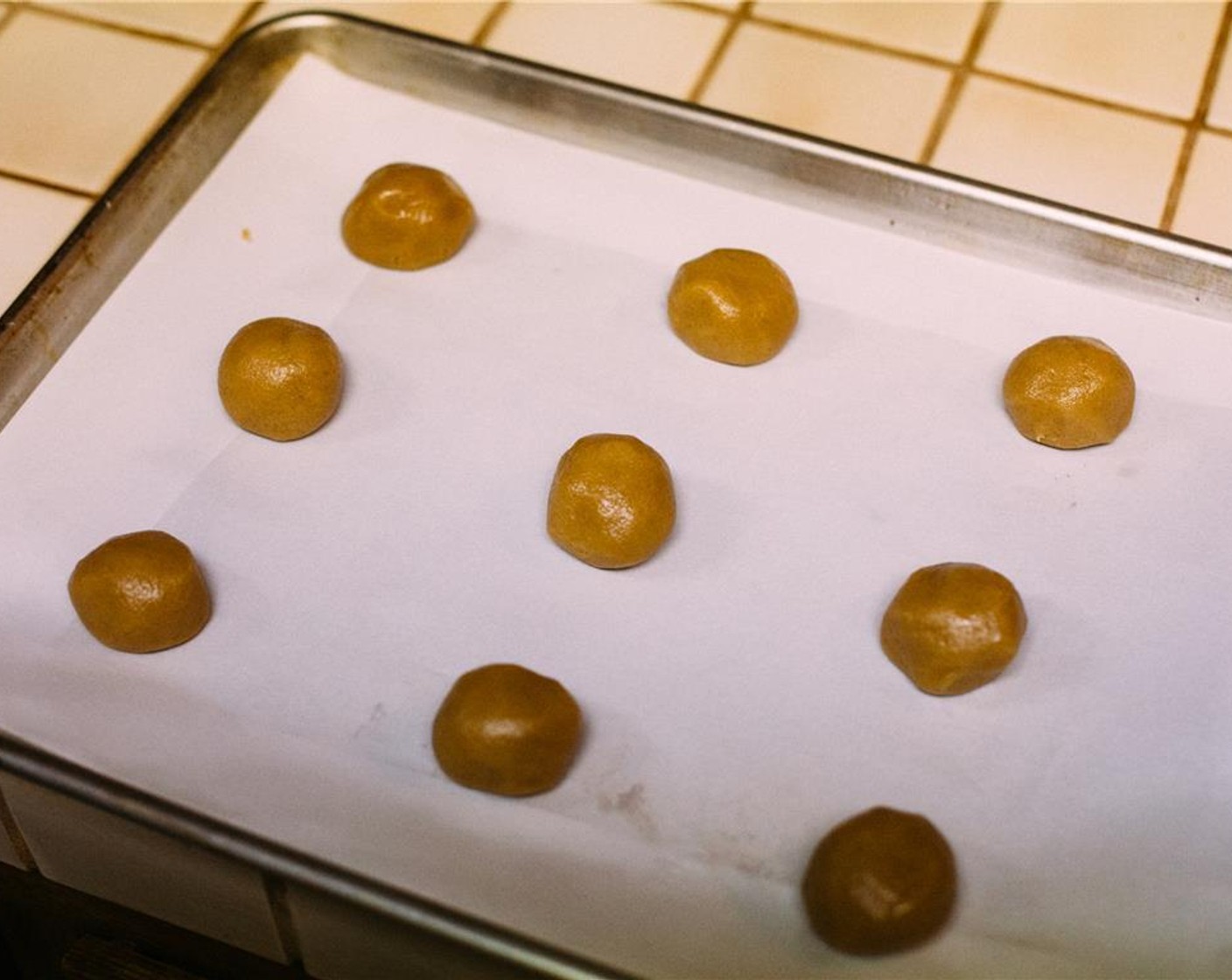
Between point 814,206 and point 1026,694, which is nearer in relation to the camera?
point 1026,694

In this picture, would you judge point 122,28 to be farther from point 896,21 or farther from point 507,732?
point 507,732

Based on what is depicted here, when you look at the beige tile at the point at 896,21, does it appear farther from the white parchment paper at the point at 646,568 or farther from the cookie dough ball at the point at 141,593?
the cookie dough ball at the point at 141,593

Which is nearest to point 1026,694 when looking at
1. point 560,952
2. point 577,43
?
point 560,952

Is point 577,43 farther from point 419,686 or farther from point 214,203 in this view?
point 419,686

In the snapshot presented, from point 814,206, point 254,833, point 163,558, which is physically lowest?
point 254,833

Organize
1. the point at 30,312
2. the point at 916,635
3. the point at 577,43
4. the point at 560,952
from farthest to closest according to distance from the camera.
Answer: the point at 577,43
the point at 30,312
the point at 916,635
the point at 560,952

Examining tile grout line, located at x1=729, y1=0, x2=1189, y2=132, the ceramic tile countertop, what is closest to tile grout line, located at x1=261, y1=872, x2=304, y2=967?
the ceramic tile countertop

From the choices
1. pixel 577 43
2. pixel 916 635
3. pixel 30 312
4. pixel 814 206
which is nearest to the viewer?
pixel 916 635

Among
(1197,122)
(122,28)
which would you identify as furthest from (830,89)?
(122,28)
